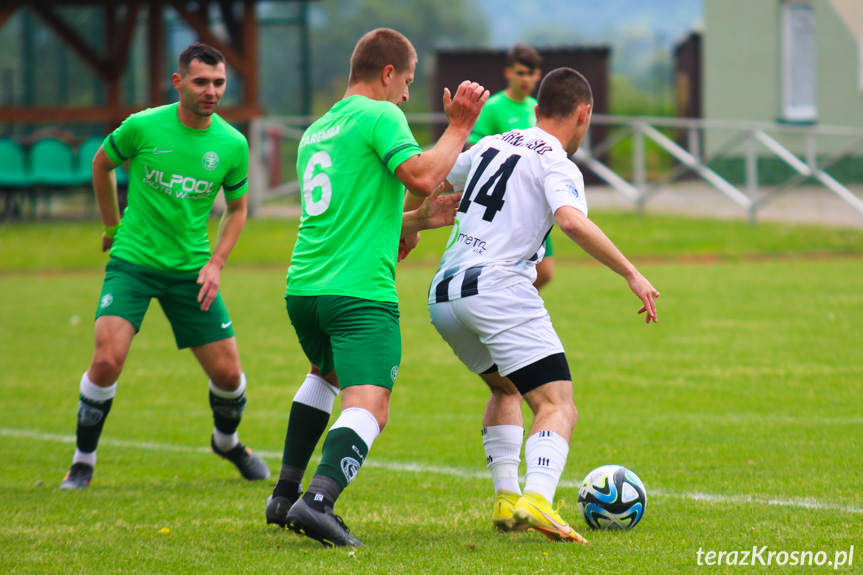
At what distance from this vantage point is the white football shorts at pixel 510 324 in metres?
4.13

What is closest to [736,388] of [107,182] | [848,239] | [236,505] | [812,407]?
[812,407]

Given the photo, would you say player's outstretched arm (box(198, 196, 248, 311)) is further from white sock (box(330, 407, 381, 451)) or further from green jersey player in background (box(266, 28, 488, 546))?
white sock (box(330, 407, 381, 451))

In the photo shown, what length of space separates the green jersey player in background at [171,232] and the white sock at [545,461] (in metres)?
2.08

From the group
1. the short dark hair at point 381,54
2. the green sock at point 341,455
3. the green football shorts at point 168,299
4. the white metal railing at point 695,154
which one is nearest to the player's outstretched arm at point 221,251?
the green football shorts at point 168,299

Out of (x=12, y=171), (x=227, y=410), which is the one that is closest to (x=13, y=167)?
(x=12, y=171)

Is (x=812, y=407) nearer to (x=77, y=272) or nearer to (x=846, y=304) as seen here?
(x=846, y=304)

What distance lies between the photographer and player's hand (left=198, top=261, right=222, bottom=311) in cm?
529

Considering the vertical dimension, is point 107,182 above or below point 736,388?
above

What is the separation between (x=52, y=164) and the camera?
2053 cm

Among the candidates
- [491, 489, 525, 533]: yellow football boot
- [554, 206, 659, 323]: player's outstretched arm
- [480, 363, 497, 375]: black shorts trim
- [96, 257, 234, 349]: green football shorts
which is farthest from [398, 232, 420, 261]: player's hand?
[96, 257, 234, 349]: green football shorts

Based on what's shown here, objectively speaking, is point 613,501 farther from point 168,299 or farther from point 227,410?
point 168,299

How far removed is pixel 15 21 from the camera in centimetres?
2775

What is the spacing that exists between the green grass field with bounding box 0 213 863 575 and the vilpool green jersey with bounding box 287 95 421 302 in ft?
3.53

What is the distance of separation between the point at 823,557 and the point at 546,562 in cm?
101
